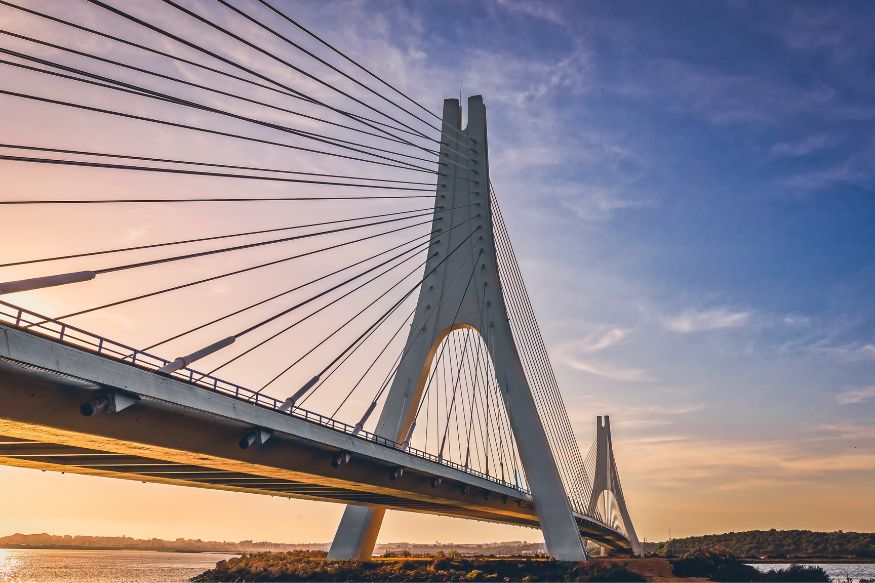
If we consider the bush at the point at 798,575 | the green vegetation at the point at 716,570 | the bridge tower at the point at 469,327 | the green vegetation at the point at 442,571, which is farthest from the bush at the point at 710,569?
the bridge tower at the point at 469,327

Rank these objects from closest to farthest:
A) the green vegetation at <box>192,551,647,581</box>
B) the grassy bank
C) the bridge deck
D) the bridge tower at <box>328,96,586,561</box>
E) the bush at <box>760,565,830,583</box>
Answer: the bridge deck → the green vegetation at <box>192,551,647,581</box> → the bridge tower at <box>328,96,586,561</box> → the grassy bank → the bush at <box>760,565,830,583</box>

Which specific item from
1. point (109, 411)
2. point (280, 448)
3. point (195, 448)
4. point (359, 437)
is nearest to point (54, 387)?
point (109, 411)

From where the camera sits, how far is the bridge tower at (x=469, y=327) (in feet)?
126

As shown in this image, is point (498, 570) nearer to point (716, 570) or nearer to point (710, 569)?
point (710, 569)

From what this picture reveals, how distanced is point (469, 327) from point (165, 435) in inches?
898

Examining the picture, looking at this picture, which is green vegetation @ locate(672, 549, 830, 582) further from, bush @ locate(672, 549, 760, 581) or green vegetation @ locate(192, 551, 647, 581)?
green vegetation @ locate(192, 551, 647, 581)

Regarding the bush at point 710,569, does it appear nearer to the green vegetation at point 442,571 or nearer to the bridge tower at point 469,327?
the green vegetation at point 442,571

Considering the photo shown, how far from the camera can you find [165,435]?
62.7 ft

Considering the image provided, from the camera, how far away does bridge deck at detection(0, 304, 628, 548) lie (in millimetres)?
15289

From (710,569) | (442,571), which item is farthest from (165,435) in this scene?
(710,569)

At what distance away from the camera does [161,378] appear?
18234mm

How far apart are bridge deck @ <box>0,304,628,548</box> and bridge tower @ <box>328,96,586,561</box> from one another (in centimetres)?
518

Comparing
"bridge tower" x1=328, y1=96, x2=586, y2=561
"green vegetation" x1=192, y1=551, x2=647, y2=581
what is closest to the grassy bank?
"green vegetation" x1=192, y1=551, x2=647, y2=581

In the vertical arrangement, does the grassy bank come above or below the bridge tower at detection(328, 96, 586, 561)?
below
